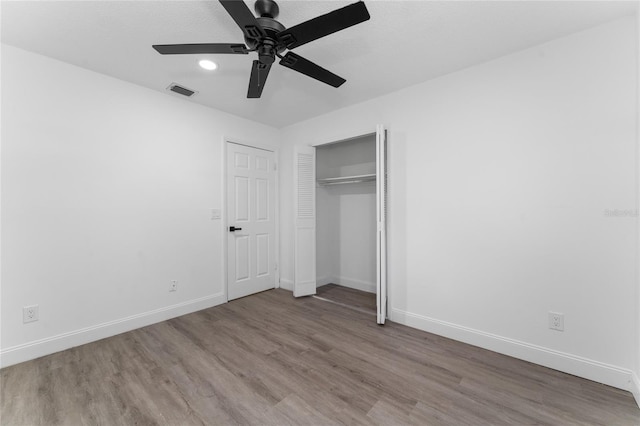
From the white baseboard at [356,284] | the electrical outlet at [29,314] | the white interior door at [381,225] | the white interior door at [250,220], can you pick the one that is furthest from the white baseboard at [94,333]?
the white interior door at [381,225]

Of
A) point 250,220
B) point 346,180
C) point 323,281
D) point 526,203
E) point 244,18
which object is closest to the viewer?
point 244,18

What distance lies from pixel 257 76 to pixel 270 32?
40 centimetres

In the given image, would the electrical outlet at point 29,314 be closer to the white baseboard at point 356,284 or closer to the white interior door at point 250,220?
the white interior door at point 250,220

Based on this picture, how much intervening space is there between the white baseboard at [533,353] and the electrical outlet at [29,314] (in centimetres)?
345

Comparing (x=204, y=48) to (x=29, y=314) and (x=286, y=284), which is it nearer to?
(x=29, y=314)

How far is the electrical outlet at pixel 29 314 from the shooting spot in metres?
2.14

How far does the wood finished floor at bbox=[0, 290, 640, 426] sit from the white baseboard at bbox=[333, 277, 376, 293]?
1.27m

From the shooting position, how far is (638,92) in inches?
68.1

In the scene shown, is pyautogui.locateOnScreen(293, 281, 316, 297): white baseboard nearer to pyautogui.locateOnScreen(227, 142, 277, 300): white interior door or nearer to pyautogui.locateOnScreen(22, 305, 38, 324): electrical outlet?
pyautogui.locateOnScreen(227, 142, 277, 300): white interior door

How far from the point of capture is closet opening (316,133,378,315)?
3900 millimetres

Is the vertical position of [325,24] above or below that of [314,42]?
below

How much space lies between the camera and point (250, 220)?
3.79 meters

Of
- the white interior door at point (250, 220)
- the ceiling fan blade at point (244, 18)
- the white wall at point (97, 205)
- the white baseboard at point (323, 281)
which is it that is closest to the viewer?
the ceiling fan blade at point (244, 18)

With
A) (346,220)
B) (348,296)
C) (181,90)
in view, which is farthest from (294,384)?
(181,90)
